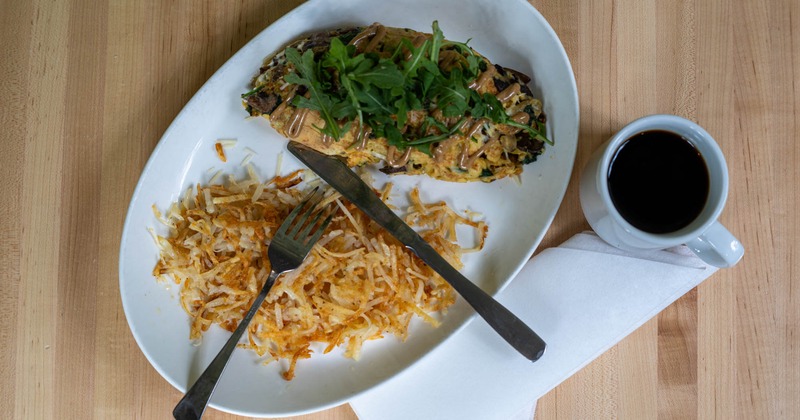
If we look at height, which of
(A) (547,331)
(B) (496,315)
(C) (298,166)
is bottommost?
(A) (547,331)

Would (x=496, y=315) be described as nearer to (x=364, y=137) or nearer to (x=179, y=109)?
(x=364, y=137)

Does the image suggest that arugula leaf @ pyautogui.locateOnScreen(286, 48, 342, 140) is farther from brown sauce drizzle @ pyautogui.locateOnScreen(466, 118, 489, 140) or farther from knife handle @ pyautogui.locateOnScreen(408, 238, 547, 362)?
knife handle @ pyautogui.locateOnScreen(408, 238, 547, 362)

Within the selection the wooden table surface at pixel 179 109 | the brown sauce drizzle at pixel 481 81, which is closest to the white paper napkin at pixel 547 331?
the wooden table surface at pixel 179 109

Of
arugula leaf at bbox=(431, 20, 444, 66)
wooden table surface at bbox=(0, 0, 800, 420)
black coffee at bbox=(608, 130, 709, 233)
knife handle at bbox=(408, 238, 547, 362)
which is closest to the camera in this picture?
arugula leaf at bbox=(431, 20, 444, 66)

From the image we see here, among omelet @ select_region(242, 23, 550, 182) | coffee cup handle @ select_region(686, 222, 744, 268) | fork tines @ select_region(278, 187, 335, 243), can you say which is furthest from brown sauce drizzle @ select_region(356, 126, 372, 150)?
coffee cup handle @ select_region(686, 222, 744, 268)

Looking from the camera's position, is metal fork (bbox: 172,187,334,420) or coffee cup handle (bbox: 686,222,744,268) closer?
coffee cup handle (bbox: 686,222,744,268)

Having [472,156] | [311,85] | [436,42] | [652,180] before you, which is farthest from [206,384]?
[652,180]

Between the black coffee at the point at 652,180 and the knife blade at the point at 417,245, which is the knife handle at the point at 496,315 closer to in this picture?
the knife blade at the point at 417,245
